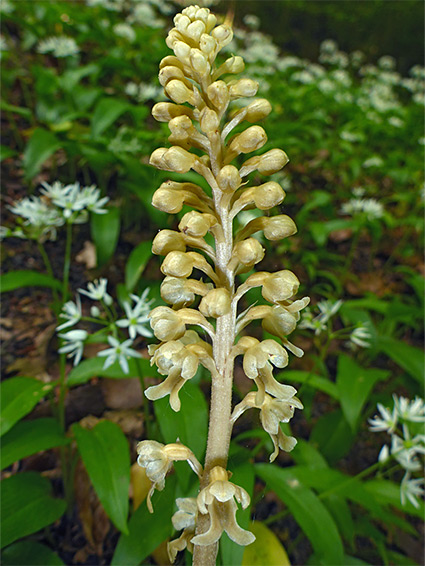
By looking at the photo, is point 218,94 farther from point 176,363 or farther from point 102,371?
point 102,371

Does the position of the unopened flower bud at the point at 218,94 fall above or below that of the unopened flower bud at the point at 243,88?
below

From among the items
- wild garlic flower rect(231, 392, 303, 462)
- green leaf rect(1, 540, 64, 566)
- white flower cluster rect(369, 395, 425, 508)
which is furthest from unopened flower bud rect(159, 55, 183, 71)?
green leaf rect(1, 540, 64, 566)

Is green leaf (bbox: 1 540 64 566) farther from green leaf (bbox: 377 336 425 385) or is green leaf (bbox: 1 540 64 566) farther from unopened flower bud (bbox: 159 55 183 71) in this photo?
green leaf (bbox: 377 336 425 385)

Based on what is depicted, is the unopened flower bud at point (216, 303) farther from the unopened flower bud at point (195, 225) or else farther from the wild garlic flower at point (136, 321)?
the wild garlic flower at point (136, 321)

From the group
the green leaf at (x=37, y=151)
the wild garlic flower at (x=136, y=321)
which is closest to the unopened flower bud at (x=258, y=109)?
the wild garlic flower at (x=136, y=321)

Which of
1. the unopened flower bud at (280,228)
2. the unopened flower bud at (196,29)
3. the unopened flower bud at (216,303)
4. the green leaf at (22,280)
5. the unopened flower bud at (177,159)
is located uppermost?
the unopened flower bud at (196,29)

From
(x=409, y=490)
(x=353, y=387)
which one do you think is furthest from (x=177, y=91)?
(x=409, y=490)
